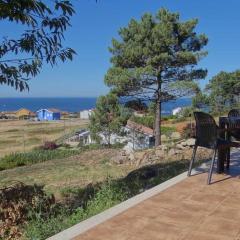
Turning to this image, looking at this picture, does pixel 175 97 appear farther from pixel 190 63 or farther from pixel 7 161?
pixel 7 161

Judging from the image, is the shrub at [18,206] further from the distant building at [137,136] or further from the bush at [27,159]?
the distant building at [137,136]

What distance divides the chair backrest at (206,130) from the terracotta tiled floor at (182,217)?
1.66 ft

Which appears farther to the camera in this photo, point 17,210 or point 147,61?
point 147,61

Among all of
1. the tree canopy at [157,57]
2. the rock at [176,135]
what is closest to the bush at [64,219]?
the tree canopy at [157,57]

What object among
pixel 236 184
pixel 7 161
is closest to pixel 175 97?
pixel 7 161

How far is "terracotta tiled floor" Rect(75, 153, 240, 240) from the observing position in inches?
136

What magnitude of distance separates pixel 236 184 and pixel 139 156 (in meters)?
7.08

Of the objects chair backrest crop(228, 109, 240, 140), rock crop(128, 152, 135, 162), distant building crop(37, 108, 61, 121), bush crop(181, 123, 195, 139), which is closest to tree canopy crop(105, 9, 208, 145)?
bush crop(181, 123, 195, 139)

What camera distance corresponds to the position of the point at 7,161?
2330cm

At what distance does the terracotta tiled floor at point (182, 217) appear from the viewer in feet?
11.3

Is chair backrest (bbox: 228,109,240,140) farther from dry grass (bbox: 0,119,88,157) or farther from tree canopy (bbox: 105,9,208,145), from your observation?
dry grass (bbox: 0,119,88,157)

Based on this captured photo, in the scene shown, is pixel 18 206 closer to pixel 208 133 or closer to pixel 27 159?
pixel 208 133

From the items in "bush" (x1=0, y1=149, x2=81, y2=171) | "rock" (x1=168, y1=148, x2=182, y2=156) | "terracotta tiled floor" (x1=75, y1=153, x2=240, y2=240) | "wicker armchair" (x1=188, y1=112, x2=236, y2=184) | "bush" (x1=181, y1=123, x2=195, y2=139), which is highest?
"wicker armchair" (x1=188, y1=112, x2=236, y2=184)

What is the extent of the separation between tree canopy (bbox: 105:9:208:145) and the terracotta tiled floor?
615 inches
